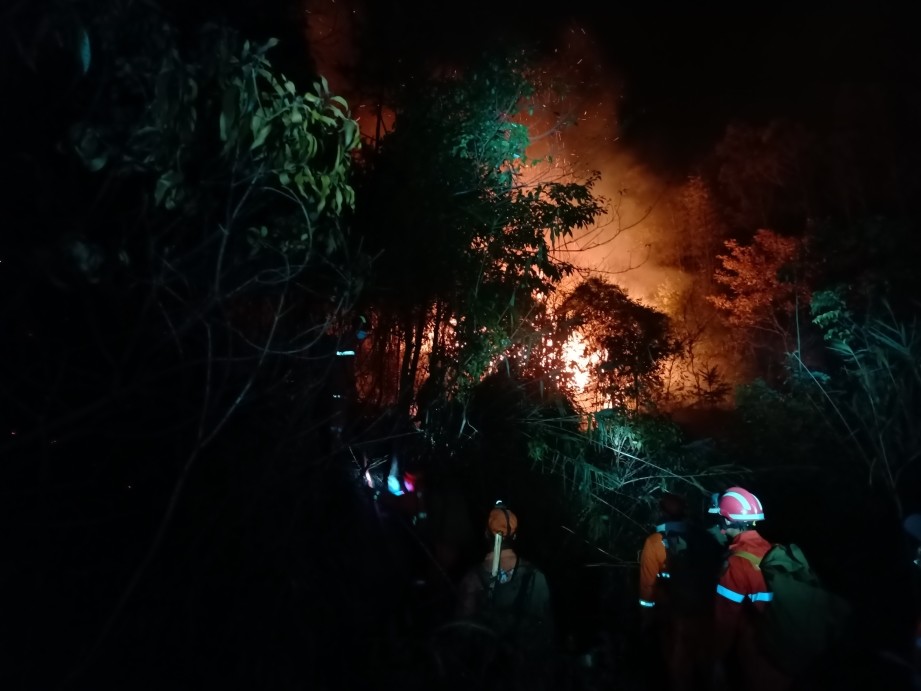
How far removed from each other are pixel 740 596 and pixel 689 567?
2.34 ft

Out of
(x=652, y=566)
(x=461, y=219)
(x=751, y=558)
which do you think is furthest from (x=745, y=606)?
(x=461, y=219)

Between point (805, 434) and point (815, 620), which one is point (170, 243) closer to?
point (815, 620)

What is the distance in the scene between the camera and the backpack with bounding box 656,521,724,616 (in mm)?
5188

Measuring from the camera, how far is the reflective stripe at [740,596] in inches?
176

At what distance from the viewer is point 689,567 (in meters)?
5.23

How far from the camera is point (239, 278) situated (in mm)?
4941

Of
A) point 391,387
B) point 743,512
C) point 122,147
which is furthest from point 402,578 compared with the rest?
point 122,147

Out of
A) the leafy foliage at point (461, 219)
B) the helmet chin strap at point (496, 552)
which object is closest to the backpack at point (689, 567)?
the helmet chin strap at point (496, 552)

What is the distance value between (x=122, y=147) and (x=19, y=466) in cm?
177

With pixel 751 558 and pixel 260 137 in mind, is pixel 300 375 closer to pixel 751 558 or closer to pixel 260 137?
pixel 260 137

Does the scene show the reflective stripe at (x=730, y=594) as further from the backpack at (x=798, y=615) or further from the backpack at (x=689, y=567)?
the backpack at (x=689, y=567)

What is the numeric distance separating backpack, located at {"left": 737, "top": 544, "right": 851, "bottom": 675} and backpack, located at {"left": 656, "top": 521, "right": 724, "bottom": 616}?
759 millimetres

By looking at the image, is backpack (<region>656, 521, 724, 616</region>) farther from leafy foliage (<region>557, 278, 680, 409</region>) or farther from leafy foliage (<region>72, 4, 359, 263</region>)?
leafy foliage (<region>557, 278, 680, 409</region>)

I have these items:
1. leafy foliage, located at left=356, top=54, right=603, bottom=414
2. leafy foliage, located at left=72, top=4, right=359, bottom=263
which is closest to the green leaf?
leafy foliage, located at left=72, top=4, right=359, bottom=263
